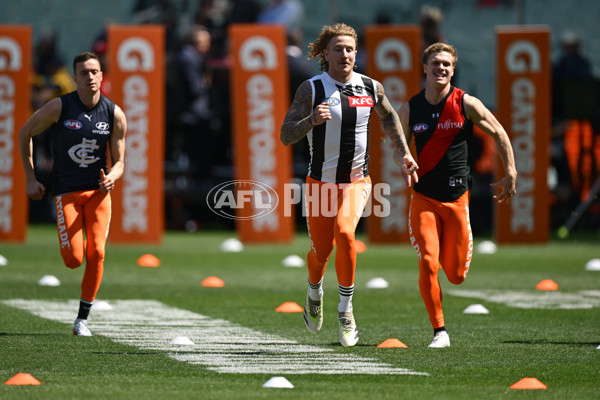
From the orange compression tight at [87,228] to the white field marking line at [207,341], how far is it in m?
0.49

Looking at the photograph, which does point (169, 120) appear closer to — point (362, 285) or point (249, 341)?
point (362, 285)

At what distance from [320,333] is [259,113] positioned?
9279 millimetres

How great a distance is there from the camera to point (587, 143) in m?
21.8

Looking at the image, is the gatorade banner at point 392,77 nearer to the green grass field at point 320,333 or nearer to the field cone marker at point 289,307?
the green grass field at point 320,333

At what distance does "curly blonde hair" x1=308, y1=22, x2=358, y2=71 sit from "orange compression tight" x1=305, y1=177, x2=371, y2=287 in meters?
0.92

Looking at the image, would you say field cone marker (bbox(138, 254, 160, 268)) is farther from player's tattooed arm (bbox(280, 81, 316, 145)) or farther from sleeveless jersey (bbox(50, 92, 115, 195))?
player's tattooed arm (bbox(280, 81, 316, 145))

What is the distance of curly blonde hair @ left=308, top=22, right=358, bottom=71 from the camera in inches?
341

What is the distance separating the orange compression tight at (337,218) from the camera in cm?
860

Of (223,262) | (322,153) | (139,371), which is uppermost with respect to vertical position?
(322,153)

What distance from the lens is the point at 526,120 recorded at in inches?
725

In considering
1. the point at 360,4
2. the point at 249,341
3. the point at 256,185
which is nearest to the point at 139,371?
the point at 249,341

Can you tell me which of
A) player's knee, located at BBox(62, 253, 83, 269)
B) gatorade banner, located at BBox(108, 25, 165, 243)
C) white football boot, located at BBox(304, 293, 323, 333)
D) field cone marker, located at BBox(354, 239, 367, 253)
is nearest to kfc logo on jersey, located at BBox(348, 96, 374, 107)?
white football boot, located at BBox(304, 293, 323, 333)

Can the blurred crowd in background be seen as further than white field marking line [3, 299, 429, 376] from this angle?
Yes

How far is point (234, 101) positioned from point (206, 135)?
10.3ft
